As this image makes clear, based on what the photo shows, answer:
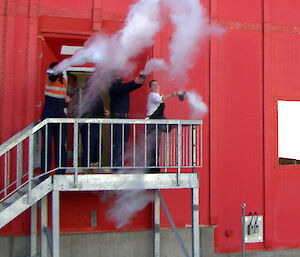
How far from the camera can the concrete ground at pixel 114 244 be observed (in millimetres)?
5375

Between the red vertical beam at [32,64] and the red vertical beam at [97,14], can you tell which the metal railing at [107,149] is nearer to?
the red vertical beam at [32,64]

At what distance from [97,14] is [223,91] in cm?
298

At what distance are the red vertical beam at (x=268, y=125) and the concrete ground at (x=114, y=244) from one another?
4.31 feet

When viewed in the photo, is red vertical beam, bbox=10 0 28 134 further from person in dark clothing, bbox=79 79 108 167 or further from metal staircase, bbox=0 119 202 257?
person in dark clothing, bbox=79 79 108 167

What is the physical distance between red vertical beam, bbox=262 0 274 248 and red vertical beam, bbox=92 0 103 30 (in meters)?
3.50

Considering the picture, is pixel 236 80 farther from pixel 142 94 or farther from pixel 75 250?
pixel 75 250

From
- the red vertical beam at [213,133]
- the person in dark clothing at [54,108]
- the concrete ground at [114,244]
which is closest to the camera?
the person in dark clothing at [54,108]

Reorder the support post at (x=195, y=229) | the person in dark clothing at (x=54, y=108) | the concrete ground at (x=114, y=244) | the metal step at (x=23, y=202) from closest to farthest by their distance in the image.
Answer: the metal step at (x=23, y=202), the support post at (x=195, y=229), the person in dark clothing at (x=54, y=108), the concrete ground at (x=114, y=244)

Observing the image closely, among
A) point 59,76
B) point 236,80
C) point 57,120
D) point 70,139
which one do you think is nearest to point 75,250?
point 70,139

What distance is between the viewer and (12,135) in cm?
547

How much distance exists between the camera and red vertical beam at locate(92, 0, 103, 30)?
5840 mm

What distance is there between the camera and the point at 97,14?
5.86 metres

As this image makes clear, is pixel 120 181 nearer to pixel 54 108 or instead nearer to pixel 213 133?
pixel 54 108

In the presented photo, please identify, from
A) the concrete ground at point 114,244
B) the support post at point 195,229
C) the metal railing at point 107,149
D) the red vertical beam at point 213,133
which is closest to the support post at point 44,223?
the concrete ground at point 114,244
